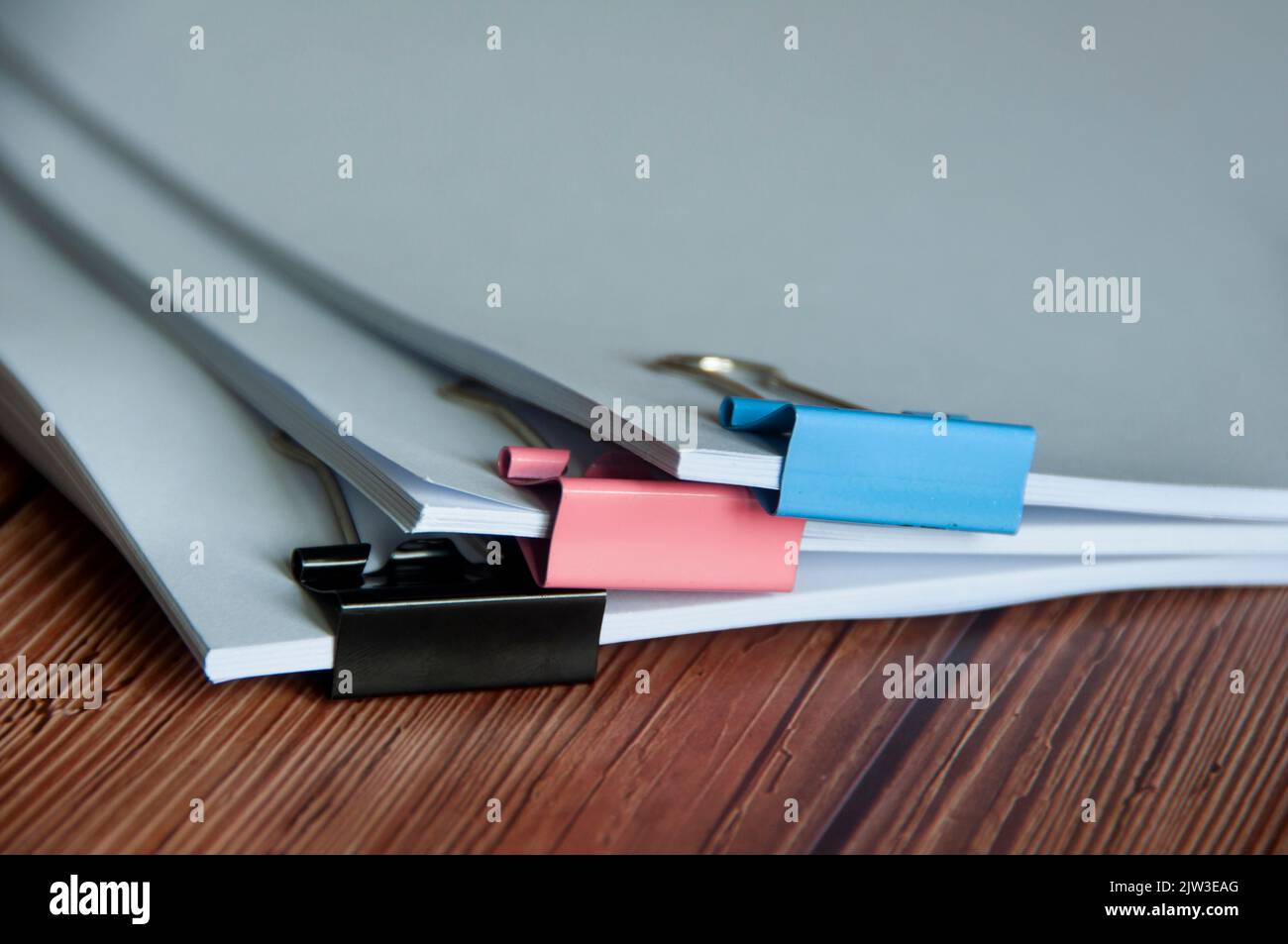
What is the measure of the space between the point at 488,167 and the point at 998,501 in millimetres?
460

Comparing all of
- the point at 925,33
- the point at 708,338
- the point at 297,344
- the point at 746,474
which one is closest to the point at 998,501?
the point at 746,474

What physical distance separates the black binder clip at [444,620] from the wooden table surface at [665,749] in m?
0.01

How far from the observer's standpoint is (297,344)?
738mm

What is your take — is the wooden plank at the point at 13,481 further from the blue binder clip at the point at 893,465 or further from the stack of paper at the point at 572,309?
the blue binder clip at the point at 893,465

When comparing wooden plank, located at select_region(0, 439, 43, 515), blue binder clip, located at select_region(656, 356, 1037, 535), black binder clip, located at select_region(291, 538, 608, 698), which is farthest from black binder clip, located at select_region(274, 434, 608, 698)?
wooden plank, located at select_region(0, 439, 43, 515)

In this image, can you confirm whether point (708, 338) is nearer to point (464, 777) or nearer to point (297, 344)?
point (297, 344)

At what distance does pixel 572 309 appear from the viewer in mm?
802

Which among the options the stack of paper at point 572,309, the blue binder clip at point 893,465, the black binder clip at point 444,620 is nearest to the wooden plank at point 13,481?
the stack of paper at point 572,309

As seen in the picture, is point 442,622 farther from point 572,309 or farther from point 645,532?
point 572,309

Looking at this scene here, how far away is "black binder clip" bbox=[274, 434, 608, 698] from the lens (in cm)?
55

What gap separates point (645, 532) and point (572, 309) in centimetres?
26

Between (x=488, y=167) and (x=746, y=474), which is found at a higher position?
(x=488, y=167)

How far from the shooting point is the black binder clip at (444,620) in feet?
1.82

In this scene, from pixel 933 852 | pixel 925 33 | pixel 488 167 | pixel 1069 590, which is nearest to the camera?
pixel 933 852
